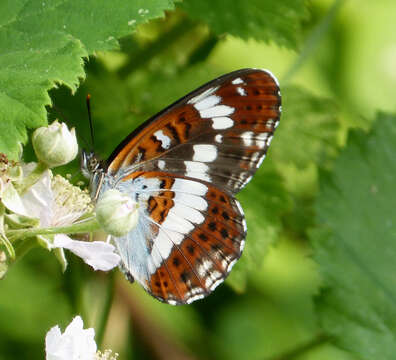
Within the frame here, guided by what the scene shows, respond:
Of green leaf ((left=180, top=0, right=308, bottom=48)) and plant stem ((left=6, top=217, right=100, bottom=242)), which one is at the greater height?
green leaf ((left=180, top=0, right=308, bottom=48))

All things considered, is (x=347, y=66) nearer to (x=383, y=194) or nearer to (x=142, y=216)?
(x=383, y=194)

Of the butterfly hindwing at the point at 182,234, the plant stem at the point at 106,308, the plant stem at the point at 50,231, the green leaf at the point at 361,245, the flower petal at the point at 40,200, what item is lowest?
the plant stem at the point at 106,308

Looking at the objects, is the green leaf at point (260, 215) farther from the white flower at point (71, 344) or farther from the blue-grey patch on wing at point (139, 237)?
the white flower at point (71, 344)

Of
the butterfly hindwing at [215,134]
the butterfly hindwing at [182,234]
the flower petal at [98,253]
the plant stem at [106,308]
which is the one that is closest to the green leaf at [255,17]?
the butterfly hindwing at [215,134]

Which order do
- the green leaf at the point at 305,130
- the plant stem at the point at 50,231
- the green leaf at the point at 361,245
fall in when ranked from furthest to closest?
the green leaf at the point at 305,130 → the green leaf at the point at 361,245 → the plant stem at the point at 50,231

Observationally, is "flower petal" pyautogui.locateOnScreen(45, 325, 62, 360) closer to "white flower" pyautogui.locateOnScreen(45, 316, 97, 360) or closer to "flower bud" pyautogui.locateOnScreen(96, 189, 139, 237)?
"white flower" pyautogui.locateOnScreen(45, 316, 97, 360)

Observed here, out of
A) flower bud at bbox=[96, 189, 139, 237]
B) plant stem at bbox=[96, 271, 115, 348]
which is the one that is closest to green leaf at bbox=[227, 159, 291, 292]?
plant stem at bbox=[96, 271, 115, 348]

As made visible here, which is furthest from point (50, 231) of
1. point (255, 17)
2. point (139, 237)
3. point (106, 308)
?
point (255, 17)
